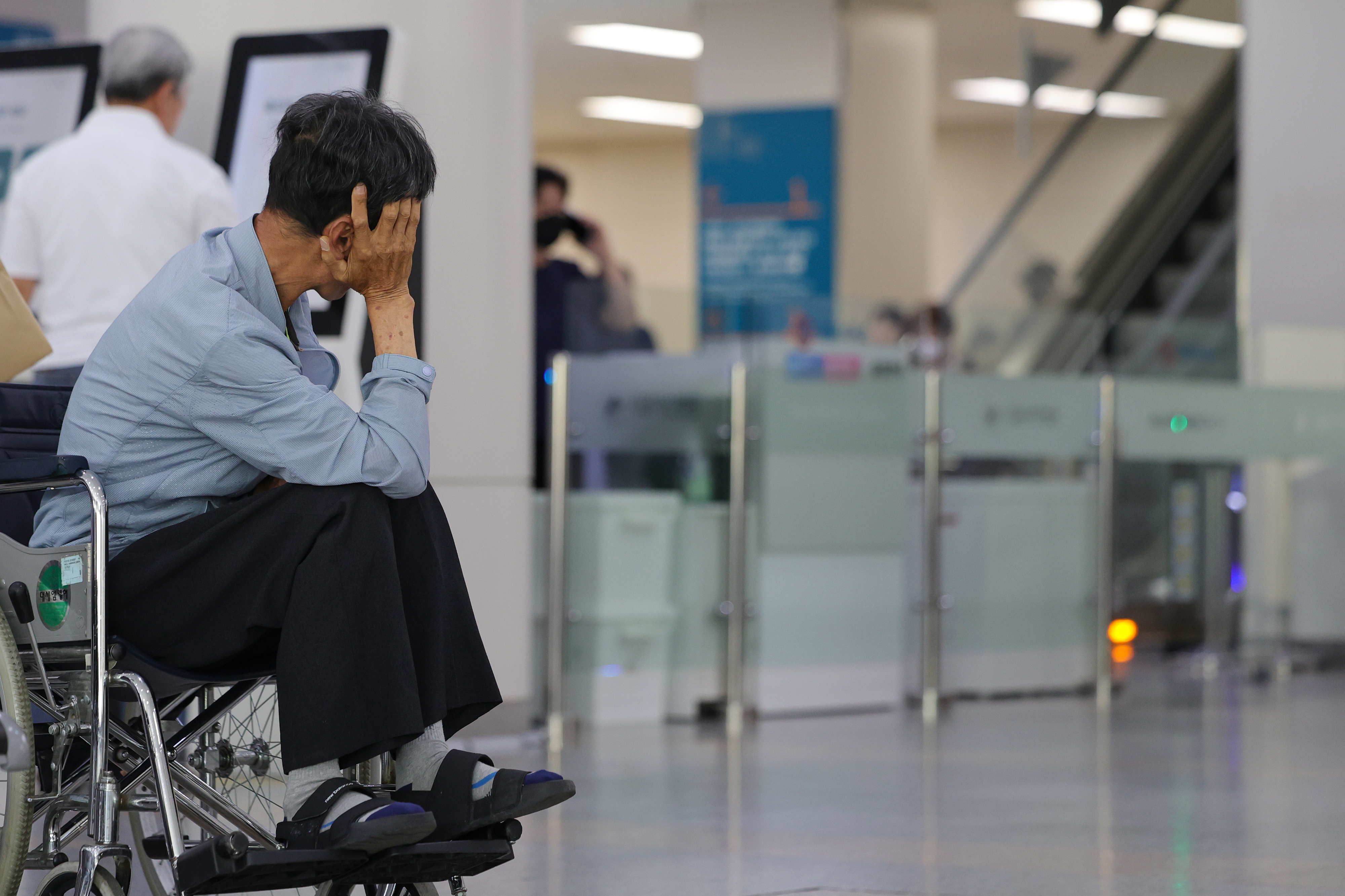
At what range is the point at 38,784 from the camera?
8.95ft

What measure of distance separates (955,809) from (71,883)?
2.33 m

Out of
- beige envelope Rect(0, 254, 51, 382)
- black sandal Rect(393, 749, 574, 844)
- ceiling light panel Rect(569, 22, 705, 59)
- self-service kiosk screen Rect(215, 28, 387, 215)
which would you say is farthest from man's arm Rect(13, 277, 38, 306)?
ceiling light panel Rect(569, 22, 705, 59)

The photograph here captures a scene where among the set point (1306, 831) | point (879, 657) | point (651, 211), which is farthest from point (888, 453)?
point (651, 211)

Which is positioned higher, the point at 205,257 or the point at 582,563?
the point at 205,257

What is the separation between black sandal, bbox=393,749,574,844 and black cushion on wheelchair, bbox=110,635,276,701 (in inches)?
9.2

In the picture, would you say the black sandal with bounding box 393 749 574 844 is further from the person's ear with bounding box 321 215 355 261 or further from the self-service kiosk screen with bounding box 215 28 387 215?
the self-service kiosk screen with bounding box 215 28 387 215

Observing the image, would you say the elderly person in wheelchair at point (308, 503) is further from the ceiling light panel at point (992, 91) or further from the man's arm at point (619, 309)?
the ceiling light panel at point (992, 91)

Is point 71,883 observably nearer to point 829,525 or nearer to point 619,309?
point 619,309

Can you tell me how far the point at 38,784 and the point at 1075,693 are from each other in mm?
5097

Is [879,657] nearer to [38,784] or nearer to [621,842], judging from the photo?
[621,842]

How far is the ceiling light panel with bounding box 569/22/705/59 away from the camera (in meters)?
11.8

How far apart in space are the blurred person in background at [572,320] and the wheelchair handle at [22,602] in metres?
3.75

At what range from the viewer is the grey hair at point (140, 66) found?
420 centimetres

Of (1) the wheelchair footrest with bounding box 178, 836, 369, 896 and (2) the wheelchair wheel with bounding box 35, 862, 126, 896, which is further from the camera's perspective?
(2) the wheelchair wheel with bounding box 35, 862, 126, 896
